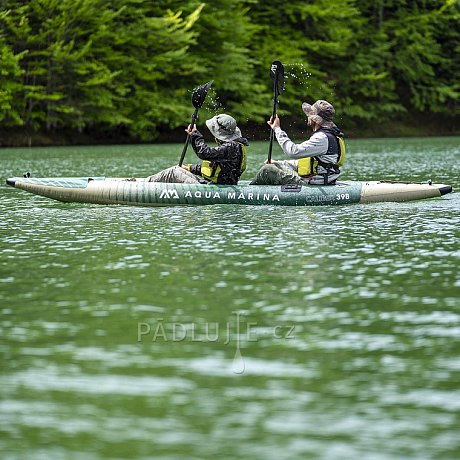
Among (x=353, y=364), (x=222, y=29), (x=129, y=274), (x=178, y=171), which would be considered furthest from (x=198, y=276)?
(x=222, y=29)

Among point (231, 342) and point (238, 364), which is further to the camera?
point (231, 342)

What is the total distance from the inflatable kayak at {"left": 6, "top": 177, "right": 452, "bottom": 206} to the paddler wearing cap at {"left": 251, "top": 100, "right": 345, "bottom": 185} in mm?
216

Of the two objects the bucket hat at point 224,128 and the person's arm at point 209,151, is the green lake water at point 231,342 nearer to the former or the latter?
the person's arm at point 209,151

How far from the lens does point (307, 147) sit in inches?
579

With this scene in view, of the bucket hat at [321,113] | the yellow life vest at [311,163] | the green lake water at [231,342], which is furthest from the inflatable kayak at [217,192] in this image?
the green lake water at [231,342]

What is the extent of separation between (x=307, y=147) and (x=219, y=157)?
1.19 m

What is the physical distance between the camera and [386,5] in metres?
53.4

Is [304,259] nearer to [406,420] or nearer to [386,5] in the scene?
[406,420]

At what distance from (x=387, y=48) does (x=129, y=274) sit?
144ft

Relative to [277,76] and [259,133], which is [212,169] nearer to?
[277,76]

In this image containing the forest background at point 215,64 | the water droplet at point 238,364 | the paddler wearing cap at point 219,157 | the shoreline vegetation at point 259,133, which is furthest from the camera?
the shoreline vegetation at point 259,133

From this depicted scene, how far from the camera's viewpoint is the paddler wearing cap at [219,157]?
15.0 m

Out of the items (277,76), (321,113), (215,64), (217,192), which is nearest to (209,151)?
(217,192)

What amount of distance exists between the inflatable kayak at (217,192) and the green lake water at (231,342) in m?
2.27
